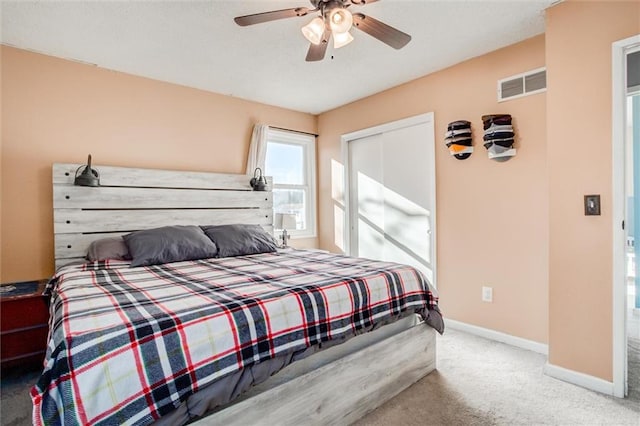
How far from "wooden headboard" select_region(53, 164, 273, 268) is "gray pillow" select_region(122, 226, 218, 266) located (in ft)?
1.12

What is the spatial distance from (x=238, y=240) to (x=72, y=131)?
1.74 m

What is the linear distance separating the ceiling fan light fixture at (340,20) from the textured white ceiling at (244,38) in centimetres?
55

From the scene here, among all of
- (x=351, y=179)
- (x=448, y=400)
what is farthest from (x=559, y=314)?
(x=351, y=179)

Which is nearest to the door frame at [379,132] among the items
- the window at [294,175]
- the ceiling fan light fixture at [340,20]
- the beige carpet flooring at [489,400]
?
the window at [294,175]

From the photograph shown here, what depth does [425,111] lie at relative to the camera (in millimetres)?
3357

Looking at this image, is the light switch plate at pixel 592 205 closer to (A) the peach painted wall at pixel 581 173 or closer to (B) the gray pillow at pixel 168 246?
(A) the peach painted wall at pixel 581 173

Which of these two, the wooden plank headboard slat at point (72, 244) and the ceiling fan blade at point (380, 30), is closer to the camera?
the ceiling fan blade at point (380, 30)

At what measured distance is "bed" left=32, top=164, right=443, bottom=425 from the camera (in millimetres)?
1099

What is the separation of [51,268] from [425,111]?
374 centimetres

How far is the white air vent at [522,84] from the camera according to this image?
256 cm

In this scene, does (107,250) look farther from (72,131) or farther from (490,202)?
(490,202)

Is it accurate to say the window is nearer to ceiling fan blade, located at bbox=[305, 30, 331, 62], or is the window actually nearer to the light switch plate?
ceiling fan blade, located at bbox=[305, 30, 331, 62]

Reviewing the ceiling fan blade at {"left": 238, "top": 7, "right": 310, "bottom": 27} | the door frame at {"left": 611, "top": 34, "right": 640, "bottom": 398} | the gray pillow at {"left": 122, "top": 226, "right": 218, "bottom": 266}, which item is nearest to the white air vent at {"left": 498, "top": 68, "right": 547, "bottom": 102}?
the door frame at {"left": 611, "top": 34, "right": 640, "bottom": 398}

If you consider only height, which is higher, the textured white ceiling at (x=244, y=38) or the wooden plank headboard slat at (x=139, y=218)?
the textured white ceiling at (x=244, y=38)
